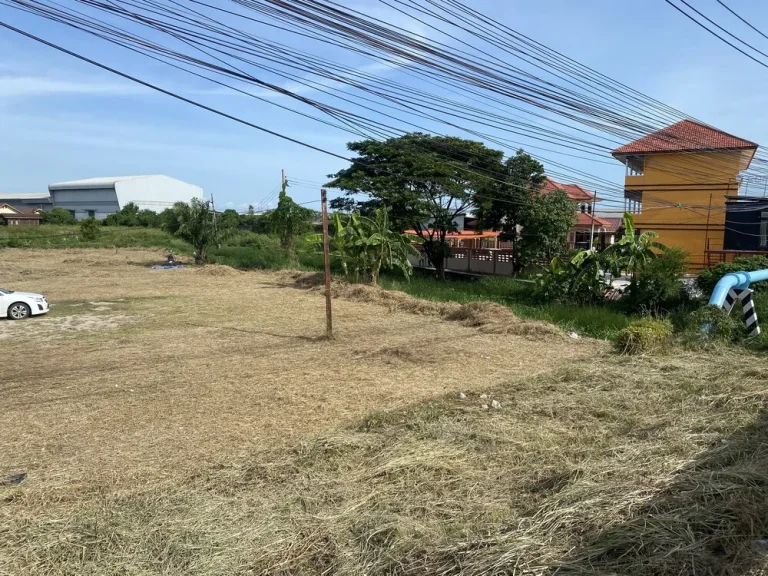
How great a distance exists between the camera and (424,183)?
90.5 ft

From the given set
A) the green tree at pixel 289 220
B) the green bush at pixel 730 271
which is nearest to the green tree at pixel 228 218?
the green tree at pixel 289 220

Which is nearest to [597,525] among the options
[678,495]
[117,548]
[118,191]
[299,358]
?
[678,495]

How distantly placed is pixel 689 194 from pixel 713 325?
24018 millimetres

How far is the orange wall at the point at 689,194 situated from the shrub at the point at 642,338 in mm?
22340

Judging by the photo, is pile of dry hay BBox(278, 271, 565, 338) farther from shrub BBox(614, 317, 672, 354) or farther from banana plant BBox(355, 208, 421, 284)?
shrub BBox(614, 317, 672, 354)

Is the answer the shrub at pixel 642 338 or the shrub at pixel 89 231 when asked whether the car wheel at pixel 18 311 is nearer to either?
the shrub at pixel 642 338

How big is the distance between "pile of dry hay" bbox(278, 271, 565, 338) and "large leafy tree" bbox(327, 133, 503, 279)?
708 cm

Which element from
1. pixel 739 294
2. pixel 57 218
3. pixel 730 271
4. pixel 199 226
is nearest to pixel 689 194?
pixel 730 271

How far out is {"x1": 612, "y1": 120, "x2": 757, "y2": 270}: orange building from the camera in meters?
29.9

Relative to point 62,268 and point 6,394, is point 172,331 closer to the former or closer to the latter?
point 6,394

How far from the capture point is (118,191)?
73.6 metres

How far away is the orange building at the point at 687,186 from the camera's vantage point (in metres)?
29.9

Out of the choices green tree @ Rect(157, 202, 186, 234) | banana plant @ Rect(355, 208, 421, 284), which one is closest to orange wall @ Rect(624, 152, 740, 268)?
banana plant @ Rect(355, 208, 421, 284)

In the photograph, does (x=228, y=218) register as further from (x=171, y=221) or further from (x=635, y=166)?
(x=635, y=166)
